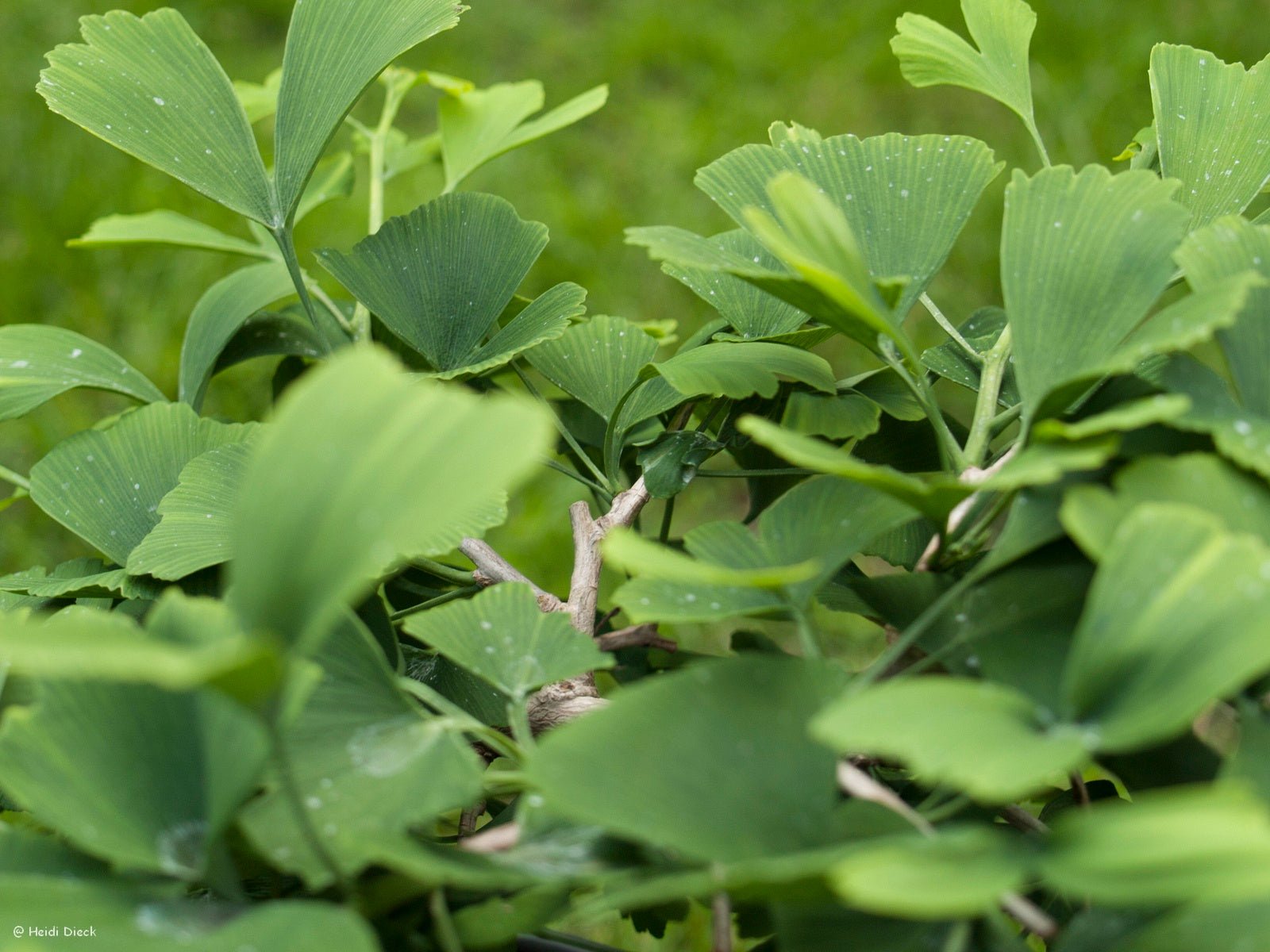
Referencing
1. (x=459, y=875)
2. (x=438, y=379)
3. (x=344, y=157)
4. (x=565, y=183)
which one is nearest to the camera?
(x=459, y=875)

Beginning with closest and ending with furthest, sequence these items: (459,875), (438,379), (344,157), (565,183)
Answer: (459,875), (438,379), (344,157), (565,183)

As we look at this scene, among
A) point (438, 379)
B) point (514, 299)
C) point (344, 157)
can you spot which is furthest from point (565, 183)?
point (438, 379)

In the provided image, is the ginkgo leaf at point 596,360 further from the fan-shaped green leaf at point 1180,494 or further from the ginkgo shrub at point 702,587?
the fan-shaped green leaf at point 1180,494

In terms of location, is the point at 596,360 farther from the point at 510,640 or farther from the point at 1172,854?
the point at 1172,854

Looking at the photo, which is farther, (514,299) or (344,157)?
(344,157)

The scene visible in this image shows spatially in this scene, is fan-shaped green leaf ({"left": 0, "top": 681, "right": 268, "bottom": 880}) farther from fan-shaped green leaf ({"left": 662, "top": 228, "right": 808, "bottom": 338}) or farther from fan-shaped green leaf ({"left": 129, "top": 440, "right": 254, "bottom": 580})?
fan-shaped green leaf ({"left": 662, "top": 228, "right": 808, "bottom": 338})

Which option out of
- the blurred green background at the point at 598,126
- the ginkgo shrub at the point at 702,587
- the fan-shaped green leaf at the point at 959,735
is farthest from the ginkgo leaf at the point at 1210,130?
the blurred green background at the point at 598,126

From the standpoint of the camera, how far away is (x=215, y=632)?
0.72ft

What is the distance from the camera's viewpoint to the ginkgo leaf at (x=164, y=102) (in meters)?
0.37

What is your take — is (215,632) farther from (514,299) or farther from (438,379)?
(514,299)

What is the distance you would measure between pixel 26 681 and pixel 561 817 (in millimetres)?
152

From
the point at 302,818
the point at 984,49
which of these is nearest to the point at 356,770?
the point at 302,818

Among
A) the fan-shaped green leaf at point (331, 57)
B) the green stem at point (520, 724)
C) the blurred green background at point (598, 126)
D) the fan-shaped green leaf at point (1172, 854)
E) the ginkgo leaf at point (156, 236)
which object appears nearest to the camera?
the fan-shaped green leaf at point (1172, 854)

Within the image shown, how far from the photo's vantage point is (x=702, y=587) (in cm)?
27
